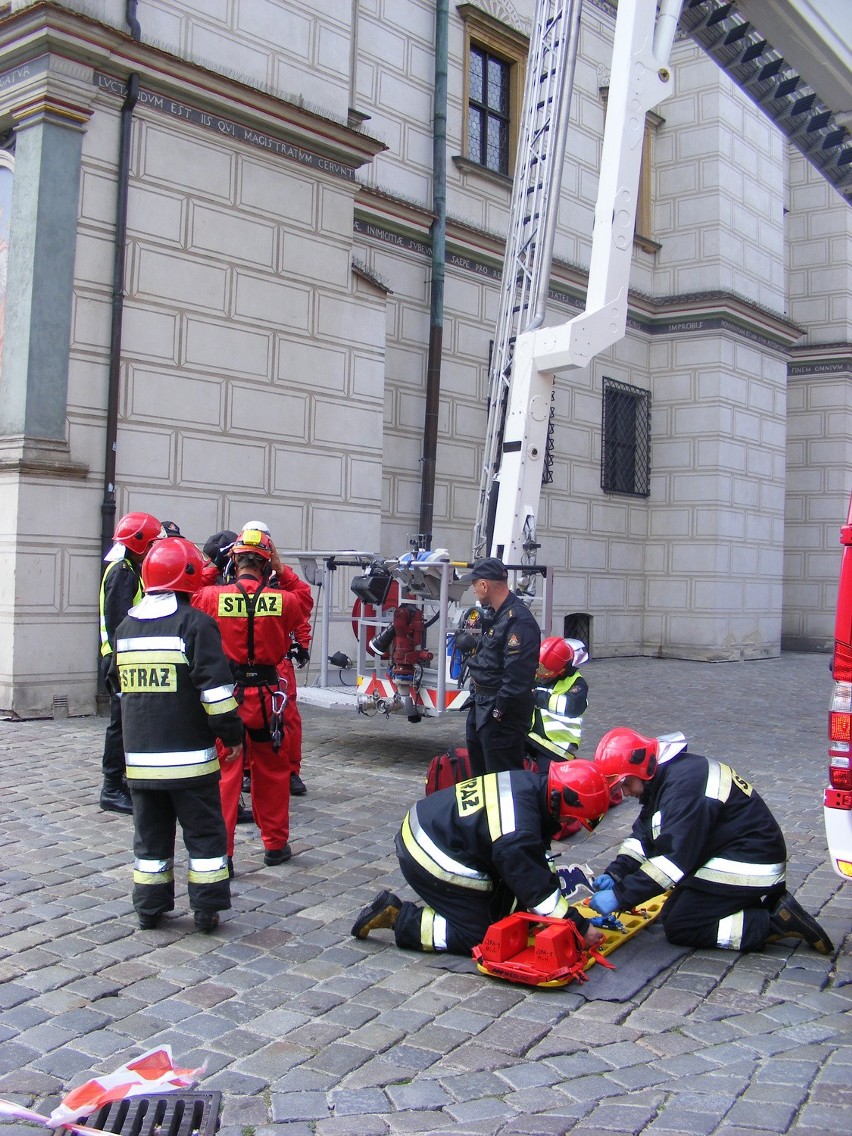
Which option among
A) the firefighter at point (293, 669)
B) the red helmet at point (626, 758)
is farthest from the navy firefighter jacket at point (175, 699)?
the red helmet at point (626, 758)

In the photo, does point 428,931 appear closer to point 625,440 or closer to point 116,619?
point 116,619

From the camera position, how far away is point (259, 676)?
6359 mm

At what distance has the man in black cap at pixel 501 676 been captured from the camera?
6785mm

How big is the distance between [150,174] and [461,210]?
5.78 meters

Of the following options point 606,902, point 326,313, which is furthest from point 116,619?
point 326,313

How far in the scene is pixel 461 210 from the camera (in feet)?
53.1

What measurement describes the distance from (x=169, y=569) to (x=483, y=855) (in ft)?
6.48

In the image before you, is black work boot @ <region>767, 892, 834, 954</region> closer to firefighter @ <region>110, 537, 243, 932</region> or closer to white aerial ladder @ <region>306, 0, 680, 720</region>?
firefighter @ <region>110, 537, 243, 932</region>

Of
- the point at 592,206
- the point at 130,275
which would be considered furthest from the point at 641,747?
the point at 592,206

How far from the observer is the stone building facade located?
35.3 ft

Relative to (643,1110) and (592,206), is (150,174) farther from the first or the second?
(643,1110)

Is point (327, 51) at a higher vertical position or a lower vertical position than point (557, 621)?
higher

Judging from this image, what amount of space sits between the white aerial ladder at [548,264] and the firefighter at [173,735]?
487 centimetres

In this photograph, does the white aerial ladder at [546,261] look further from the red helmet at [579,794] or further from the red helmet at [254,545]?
the red helmet at [579,794]
